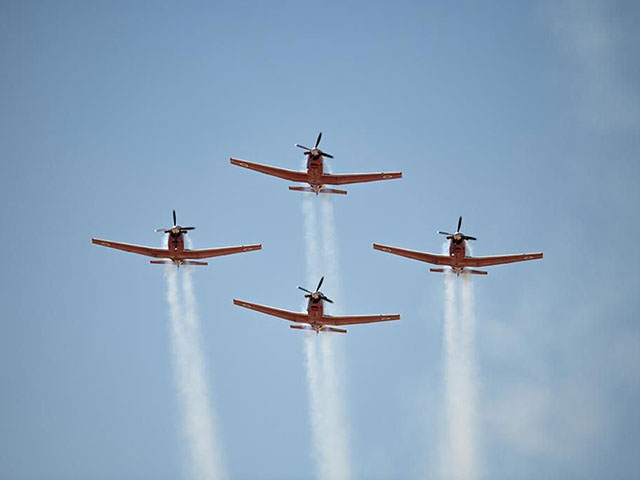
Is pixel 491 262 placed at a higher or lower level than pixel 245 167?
lower

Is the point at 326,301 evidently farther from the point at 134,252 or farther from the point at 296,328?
the point at 134,252

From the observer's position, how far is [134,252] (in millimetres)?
98250

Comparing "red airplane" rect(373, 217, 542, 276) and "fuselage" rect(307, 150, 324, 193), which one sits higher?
"fuselage" rect(307, 150, 324, 193)

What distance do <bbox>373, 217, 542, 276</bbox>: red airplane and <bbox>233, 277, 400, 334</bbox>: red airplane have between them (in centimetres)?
660

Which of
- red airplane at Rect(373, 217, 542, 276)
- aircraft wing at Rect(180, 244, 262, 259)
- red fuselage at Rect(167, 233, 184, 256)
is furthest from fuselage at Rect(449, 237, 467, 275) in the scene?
red fuselage at Rect(167, 233, 184, 256)

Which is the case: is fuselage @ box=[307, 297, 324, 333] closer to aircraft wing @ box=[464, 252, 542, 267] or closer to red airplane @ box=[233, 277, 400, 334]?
red airplane @ box=[233, 277, 400, 334]

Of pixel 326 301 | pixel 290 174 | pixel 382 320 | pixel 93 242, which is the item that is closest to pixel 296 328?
pixel 326 301

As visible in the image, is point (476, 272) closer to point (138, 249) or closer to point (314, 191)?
point (314, 191)

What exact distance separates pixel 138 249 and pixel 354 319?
22968 millimetres

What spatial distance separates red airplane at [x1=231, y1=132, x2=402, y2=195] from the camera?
9619 centimetres

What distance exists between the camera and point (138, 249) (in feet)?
323

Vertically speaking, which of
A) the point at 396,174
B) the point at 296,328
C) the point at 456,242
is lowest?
the point at 296,328

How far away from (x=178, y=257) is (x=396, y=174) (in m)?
23.5

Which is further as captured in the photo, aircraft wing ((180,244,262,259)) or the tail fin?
aircraft wing ((180,244,262,259))
